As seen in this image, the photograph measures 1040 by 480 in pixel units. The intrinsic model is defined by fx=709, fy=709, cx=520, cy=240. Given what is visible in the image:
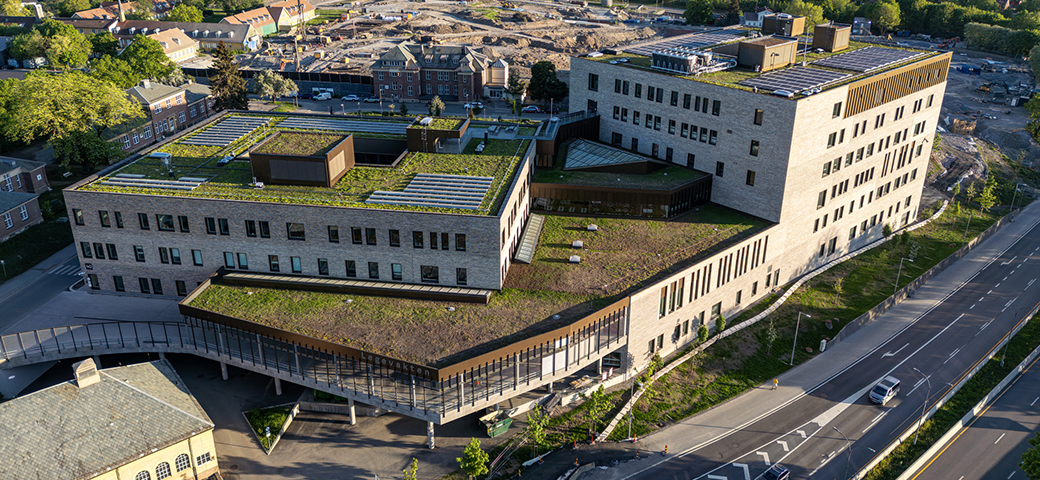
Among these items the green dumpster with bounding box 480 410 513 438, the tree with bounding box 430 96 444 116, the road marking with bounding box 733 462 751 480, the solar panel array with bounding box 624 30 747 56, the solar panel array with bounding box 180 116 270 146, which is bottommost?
the road marking with bounding box 733 462 751 480

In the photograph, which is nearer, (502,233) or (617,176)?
(502,233)

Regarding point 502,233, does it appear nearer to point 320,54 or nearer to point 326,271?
point 326,271

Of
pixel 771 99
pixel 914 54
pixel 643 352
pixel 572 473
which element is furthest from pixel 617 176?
pixel 914 54

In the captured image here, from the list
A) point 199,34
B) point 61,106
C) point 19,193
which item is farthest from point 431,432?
point 199,34

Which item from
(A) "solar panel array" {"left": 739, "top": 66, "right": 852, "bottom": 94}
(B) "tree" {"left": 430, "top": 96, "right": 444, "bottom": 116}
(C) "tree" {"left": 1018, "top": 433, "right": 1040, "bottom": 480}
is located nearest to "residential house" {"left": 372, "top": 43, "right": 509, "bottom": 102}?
(B) "tree" {"left": 430, "top": 96, "right": 444, "bottom": 116}

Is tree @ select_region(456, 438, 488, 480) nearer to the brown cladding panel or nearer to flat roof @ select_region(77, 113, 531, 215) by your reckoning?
flat roof @ select_region(77, 113, 531, 215)

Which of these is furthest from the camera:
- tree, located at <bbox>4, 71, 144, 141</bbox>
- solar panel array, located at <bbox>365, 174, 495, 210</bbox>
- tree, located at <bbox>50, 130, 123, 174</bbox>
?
tree, located at <bbox>50, 130, 123, 174</bbox>
